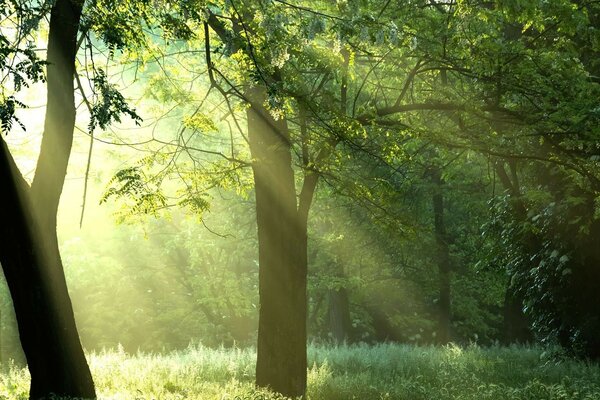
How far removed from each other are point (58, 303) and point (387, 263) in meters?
21.3

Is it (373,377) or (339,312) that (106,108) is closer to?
(373,377)

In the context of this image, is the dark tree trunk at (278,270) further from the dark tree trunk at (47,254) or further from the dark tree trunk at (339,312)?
the dark tree trunk at (339,312)

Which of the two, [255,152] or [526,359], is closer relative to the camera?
[255,152]

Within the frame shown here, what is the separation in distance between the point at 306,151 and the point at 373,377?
236 inches

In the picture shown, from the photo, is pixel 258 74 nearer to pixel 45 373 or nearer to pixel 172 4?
pixel 172 4

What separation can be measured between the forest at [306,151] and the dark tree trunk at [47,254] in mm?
24

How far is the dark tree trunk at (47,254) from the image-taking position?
334 inches

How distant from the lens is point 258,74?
25.6ft

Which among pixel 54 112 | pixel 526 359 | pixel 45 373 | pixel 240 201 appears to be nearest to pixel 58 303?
pixel 45 373

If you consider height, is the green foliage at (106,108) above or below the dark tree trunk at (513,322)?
above

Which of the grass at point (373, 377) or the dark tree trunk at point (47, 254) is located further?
the grass at point (373, 377)

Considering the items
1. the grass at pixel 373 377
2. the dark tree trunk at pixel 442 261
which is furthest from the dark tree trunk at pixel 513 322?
the grass at pixel 373 377

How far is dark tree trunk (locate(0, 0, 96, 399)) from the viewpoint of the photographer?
8.48 metres

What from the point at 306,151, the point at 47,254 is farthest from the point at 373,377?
the point at 47,254
